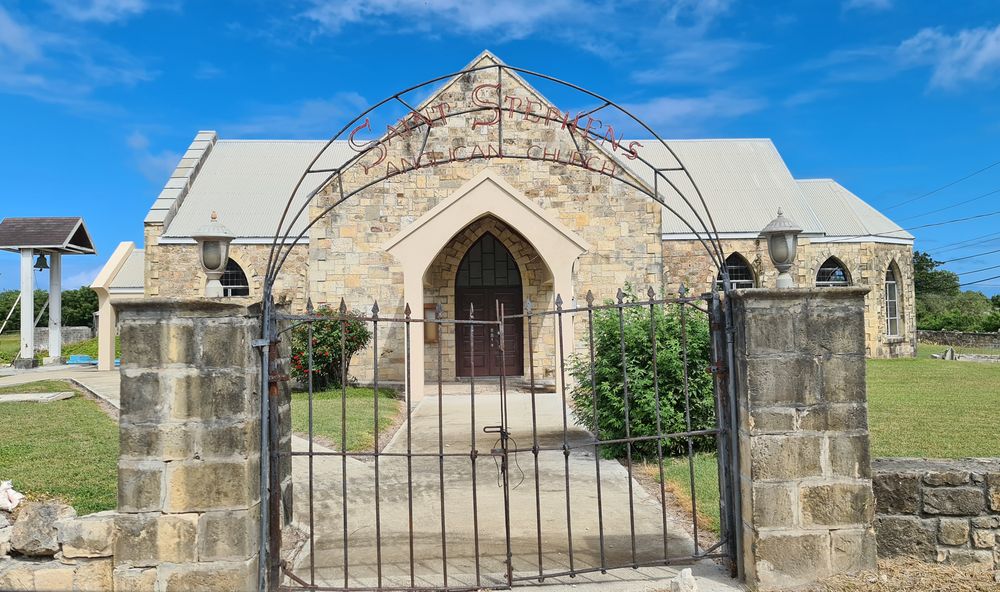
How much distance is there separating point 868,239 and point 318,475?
2001cm

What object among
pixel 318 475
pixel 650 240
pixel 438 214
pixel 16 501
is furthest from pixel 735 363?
pixel 650 240

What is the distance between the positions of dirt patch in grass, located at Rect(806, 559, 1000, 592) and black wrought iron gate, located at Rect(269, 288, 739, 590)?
70cm

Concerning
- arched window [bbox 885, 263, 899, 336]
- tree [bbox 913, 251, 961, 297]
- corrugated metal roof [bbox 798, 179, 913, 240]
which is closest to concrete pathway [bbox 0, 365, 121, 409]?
corrugated metal roof [bbox 798, 179, 913, 240]

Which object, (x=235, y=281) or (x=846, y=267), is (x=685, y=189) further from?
(x=235, y=281)

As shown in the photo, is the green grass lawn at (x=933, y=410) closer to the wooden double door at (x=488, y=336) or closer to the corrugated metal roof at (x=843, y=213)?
the corrugated metal roof at (x=843, y=213)

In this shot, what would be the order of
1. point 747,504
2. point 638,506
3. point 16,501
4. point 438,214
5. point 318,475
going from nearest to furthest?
1. point 747,504
2. point 16,501
3. point 638,506
4. point 318,475
5. point 438,214

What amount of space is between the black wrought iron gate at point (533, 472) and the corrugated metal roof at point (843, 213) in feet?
47.2

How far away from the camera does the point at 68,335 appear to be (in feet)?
124

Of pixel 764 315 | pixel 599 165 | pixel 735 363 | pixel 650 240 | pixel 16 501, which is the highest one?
pixel 599 165

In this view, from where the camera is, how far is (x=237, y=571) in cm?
441

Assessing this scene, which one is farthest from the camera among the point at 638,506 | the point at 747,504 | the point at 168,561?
the point at 638,506

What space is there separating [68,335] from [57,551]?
38.5 metres

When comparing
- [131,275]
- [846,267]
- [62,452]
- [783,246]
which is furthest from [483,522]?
[131,275]

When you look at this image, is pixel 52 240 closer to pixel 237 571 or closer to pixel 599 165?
pixel 599 165
